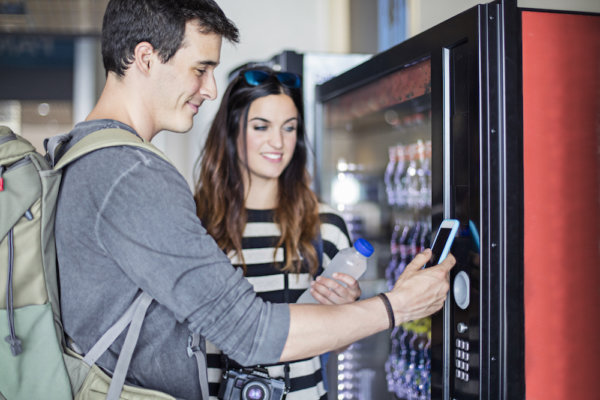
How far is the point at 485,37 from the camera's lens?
1154 mm

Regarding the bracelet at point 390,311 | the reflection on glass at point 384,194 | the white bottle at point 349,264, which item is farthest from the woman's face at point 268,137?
the bracelet at point 390,311

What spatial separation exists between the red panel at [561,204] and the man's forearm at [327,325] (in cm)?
39

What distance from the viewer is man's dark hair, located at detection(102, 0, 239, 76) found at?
40.9 inches

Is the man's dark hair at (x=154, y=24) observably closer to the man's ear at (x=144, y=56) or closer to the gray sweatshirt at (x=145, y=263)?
the man's ear at (x=144, y=56)

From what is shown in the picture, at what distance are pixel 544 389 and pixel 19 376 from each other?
A: 3.56ft

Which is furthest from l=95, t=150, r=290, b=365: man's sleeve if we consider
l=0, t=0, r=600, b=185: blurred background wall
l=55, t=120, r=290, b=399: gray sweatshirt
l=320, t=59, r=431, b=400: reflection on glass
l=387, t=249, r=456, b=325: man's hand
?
l=0, t=0, r=600, b=185: blurred background wall

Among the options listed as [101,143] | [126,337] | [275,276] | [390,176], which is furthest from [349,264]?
[390,176]

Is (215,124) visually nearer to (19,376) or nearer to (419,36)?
(419,36)

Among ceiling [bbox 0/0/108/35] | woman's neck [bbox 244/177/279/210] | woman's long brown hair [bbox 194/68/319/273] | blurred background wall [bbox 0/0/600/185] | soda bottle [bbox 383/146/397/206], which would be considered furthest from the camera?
ceiling [bbox 0/0/108/35]

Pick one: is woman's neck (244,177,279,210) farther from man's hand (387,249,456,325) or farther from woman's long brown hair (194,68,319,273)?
man's hand (387,249,456,325)

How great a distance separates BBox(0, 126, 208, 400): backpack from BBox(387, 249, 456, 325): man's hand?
486mm

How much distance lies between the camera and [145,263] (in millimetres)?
889

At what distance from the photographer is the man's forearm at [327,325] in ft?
3.20

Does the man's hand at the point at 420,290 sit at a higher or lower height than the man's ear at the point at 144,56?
lower
